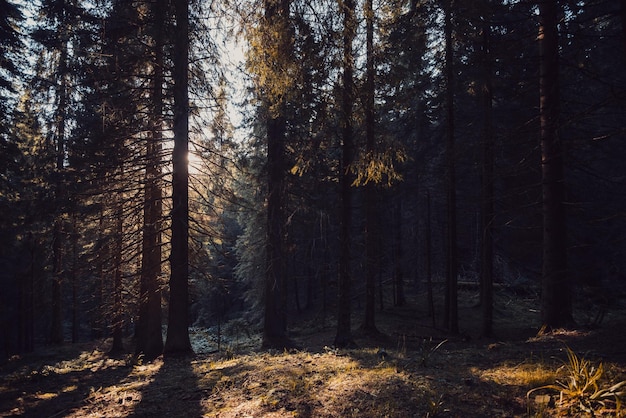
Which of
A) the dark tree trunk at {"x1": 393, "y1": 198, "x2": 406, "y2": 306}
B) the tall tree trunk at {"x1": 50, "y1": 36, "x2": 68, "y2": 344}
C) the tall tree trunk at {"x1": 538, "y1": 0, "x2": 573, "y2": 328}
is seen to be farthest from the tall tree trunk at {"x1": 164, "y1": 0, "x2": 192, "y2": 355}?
the dark tree trunk at {"x1": 393, "y1": 198, "x2": 406, "y2": 306}

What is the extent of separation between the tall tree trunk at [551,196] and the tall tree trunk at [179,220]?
9.03 metres

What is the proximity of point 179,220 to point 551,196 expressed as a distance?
966 cm

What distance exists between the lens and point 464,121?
60.7 feet

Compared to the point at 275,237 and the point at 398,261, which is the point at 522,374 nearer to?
the point at 275,237

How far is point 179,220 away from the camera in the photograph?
1020cm

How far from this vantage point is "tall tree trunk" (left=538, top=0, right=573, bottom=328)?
26.5 feet

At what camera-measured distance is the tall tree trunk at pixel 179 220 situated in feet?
32.6

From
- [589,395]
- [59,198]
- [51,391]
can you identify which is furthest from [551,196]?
[59,198]

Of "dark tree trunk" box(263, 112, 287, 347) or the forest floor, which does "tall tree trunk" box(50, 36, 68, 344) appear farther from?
"dark tree trunk" box(263, 112, 287, 347)

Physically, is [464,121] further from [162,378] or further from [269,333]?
[162,378]

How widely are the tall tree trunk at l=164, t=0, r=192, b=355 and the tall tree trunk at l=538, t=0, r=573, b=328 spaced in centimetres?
903

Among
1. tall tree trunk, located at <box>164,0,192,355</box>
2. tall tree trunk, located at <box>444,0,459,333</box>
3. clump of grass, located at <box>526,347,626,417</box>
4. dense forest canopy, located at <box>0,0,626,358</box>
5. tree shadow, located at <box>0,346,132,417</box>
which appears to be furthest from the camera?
tall tree trunk, located at <box>444,0,459,333</box>

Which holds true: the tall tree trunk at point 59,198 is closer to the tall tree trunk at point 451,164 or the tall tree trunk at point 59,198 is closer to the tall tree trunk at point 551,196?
the tall tree trunk at point 551,196

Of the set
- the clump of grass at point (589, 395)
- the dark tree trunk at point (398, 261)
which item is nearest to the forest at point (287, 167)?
the clump of grass at point (589, 395)
